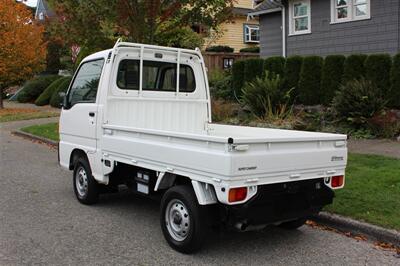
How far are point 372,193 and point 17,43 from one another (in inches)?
868

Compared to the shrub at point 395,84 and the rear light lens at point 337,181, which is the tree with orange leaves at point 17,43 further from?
the rear light lens at point 337,181

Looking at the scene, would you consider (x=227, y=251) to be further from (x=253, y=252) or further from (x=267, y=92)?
(x=267, y=92)

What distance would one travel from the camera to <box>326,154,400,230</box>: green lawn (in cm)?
621

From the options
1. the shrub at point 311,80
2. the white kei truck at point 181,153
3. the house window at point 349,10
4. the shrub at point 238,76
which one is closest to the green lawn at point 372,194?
the white kei truck at point 181,153

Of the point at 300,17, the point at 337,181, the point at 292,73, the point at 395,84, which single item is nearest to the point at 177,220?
the point at 337,181

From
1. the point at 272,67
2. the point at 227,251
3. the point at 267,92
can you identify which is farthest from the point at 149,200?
the point at 272,67

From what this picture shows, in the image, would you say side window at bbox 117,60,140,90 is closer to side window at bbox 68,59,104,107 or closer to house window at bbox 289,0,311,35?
side window at bbox 68,59,104,107

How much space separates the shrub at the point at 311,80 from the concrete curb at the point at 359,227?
28.6 ft

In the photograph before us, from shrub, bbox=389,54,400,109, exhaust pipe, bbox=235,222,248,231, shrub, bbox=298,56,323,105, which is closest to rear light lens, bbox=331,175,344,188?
exhaust pipe, bbox=235,222,248,231

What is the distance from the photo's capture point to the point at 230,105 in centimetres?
1623

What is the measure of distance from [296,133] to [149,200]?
2.69 m

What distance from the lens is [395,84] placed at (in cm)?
1278

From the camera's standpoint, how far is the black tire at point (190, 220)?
5121mm

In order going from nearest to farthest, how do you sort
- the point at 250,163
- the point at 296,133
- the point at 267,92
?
the point at 250,163 < the point at 296,133 < the point at 267,92
